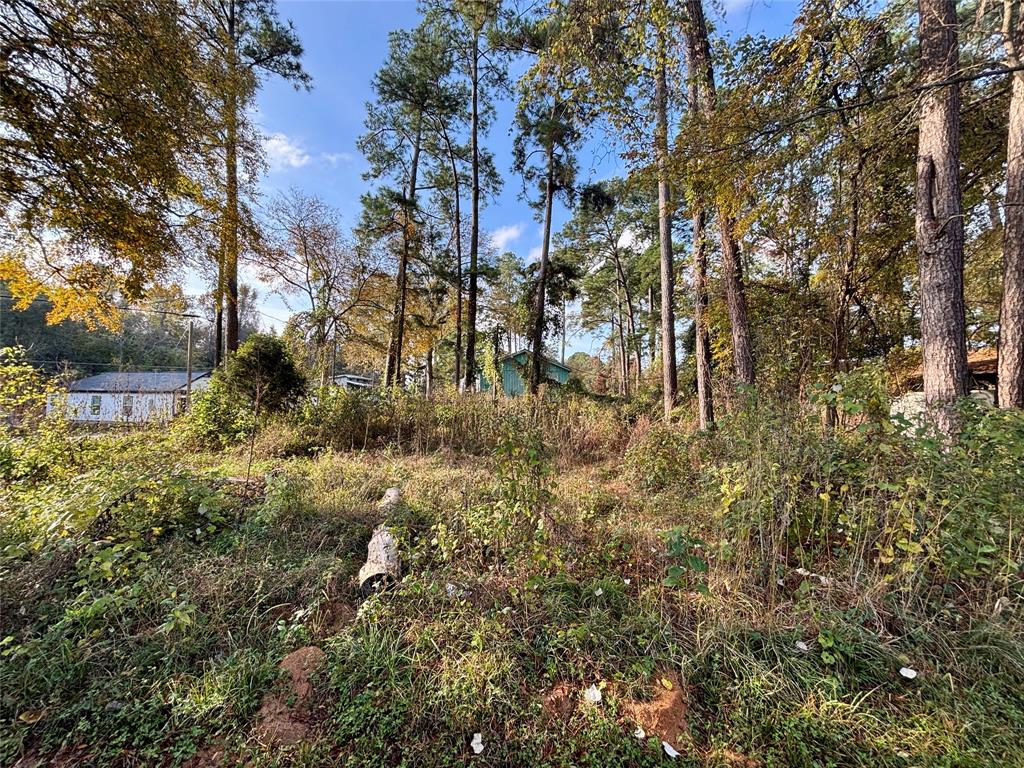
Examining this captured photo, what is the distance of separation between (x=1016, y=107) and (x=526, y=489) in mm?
6361

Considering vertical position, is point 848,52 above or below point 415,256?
below

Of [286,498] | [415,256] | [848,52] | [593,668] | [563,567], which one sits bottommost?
[593,668]

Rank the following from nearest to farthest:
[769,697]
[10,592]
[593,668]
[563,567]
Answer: [769,697]
[593,668]
[10,592]
[563,567]

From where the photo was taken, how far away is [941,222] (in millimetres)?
3223

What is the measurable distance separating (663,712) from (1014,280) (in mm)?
5577

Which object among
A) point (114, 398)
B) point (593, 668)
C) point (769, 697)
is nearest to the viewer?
point (769, 697)

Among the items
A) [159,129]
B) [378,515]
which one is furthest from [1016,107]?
[159,129]

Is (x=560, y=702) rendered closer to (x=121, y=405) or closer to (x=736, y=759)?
(x=736, y=759)

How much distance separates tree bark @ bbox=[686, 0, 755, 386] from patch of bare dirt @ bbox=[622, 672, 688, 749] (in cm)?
395

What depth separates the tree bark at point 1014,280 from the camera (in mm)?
3571

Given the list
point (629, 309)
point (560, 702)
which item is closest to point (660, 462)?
point (560, 702)

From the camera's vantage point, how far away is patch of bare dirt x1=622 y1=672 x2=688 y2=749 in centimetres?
141

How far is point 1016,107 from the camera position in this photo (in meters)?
3.66

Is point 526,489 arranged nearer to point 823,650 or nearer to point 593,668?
point 593,668
